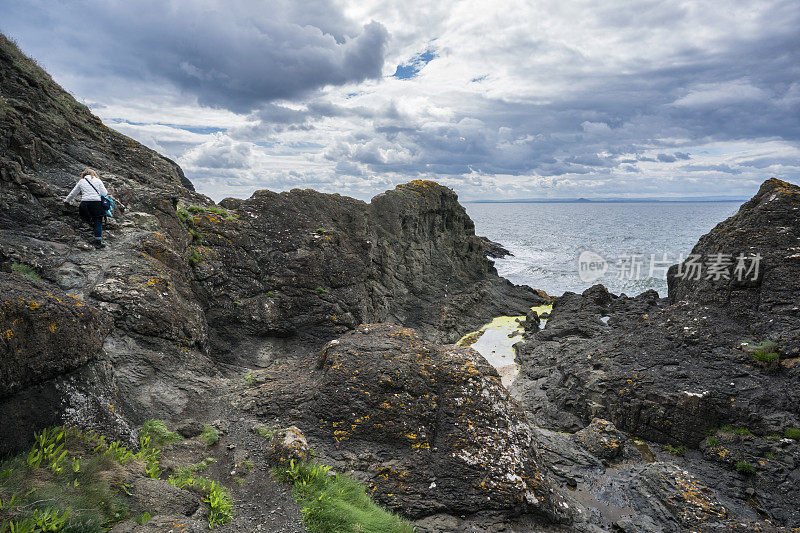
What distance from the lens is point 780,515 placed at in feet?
36.9

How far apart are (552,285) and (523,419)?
45051 mm

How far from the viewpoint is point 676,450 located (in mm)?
14461

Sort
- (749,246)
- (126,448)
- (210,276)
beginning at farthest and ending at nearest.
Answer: (749,246)
(210,276)
(126,448)

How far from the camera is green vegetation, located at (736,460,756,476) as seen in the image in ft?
41.4

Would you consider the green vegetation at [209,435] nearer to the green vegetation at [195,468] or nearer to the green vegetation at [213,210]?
the green vegetation at [195,468]

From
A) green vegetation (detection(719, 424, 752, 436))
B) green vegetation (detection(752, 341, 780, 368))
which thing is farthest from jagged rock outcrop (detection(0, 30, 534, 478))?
green vegetation (detection(752, 341, 780, 368))

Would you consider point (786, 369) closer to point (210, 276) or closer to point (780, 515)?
point (780, 515)

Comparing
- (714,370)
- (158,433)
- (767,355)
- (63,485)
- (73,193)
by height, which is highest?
(73,193)

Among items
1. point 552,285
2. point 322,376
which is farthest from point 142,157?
point 552,285

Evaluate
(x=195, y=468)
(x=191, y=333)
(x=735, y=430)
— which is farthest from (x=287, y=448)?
(x=735, y=430)

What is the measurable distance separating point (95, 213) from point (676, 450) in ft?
70.3

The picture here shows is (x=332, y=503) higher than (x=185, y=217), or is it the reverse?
(x=185, y=217)

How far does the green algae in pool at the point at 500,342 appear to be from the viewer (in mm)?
25469

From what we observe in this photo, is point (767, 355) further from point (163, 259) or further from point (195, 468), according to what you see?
point (163, 259)
